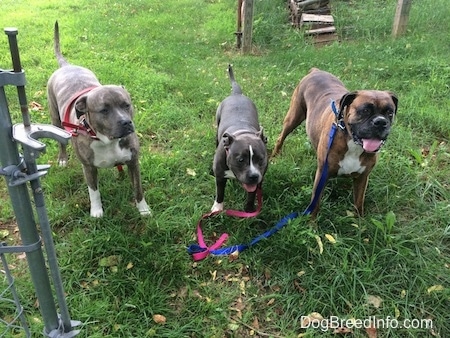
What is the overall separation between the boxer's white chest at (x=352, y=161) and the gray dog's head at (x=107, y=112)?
161 centimetres

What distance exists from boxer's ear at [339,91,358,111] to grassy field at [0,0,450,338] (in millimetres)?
897

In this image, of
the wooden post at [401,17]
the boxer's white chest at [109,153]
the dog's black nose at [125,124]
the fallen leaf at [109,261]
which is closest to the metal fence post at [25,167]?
the fallen leaf at [109,261]

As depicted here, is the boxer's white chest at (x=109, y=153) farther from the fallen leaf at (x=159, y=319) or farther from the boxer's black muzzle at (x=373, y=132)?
the boxer's black muzzle at (x=373, y=132)

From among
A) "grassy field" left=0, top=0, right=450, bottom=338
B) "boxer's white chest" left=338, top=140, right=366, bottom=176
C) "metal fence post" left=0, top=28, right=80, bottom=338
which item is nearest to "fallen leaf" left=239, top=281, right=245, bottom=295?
"grassy field" left=0, top=0, right=450, bottom=338

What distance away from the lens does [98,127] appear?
3029 millimetres

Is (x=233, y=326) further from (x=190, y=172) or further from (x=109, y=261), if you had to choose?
(x=190, y=172)

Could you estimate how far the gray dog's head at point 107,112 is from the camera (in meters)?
2.94

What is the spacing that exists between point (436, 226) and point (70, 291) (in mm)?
2797

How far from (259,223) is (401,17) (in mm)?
4916

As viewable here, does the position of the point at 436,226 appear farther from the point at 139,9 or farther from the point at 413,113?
the point at 139,9

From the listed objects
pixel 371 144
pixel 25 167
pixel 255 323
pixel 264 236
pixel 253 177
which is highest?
pixel 25 167

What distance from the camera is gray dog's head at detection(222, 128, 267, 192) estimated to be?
3.11 metres

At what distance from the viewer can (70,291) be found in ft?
9.05

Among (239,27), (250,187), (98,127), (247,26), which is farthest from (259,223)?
(239,27)
